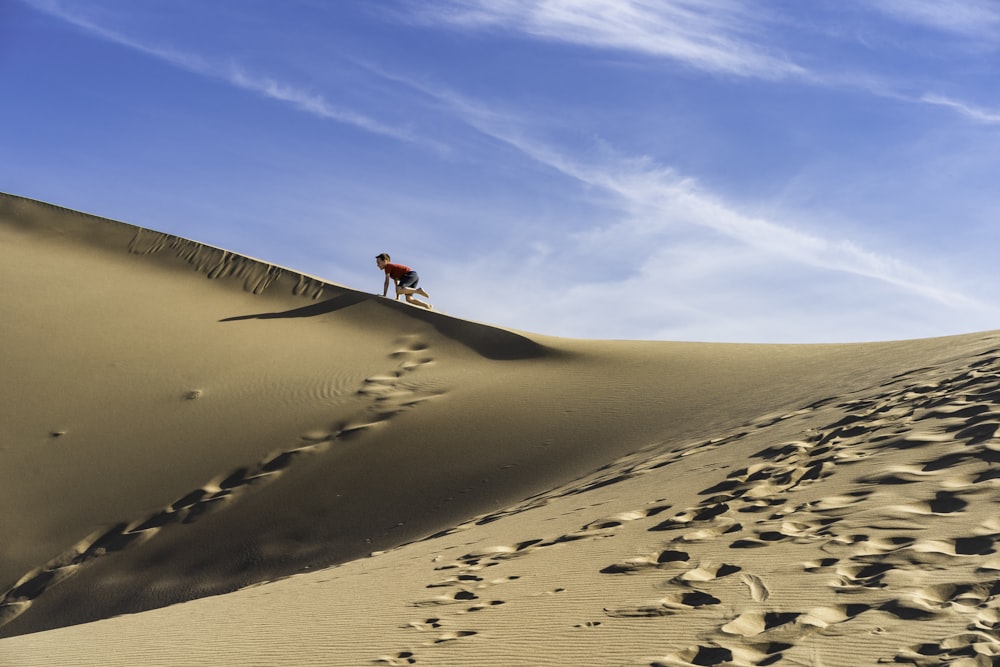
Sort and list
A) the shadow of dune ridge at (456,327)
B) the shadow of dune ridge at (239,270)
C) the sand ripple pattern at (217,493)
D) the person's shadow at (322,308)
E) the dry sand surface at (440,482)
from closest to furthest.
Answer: the dry sand surface at (440,482), the sand ripple pattern at (217,493), the shadow of dune ridge at (456,327), the shadow of dune ridge at (239,270), the person's shadow at (322,308)

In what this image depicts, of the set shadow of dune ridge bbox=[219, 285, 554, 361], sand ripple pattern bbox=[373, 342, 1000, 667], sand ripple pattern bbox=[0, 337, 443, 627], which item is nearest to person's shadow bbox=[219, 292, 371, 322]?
shadow of dune ridge bbox=[219, 285, 554, 361]

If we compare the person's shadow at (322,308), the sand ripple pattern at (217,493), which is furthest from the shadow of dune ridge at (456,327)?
the sand ripple pattern at (217,493)

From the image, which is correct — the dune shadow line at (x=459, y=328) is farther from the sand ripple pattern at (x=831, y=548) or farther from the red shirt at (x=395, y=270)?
the sand ripple pattern at (x=831, y=548)

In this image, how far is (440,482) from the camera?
8.94m

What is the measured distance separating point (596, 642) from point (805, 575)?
1.04 m

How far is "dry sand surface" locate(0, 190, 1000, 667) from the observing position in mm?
3887

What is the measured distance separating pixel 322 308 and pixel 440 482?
5332mm

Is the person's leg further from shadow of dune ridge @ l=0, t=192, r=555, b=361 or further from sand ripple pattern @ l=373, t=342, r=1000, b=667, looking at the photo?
sand ripple pattern @ l=373, t=342, r=1000, b=667

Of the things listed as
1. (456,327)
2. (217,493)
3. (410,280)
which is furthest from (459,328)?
(217,493)

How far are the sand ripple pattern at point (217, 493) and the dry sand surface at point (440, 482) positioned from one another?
34 millimetres

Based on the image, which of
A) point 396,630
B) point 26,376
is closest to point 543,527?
point 396,630

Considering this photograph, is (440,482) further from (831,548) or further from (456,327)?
(831,548)

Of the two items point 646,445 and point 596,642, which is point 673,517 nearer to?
point 596,642

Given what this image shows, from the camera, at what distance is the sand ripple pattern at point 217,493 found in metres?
8.38
